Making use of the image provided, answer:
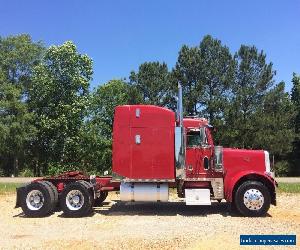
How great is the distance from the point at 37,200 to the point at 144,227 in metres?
4.41

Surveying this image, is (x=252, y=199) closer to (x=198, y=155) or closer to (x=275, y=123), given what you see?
(x=198, y=155)

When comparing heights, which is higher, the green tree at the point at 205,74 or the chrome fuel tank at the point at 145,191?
the green tree at the point at 205,74

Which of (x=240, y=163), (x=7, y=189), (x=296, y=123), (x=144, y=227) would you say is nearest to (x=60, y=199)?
(x=144, y=227)

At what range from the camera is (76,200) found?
15.8 metres

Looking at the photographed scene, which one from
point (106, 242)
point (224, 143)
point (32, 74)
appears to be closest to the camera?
point (106, 242)

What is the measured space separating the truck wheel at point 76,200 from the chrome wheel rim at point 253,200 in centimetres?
499

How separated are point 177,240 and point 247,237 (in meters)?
1.63

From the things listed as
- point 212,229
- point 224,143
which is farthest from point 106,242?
point 224,143

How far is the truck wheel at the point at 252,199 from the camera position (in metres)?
15.4

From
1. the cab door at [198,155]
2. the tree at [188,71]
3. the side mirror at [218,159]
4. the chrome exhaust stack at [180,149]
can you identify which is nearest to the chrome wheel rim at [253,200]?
the side mirror at [218,159]

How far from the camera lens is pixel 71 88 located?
2014 inches

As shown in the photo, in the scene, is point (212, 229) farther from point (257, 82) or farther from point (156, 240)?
point (257, 82)

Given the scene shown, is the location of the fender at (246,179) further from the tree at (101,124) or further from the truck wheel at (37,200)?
the tree at (101,124)

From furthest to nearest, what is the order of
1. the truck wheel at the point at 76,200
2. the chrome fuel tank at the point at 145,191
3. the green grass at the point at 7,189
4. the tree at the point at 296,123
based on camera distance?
the tree at the point at 296,123 → the green grass at the point at 7,189 → the chrome fuel tank at the point at 145,191 → the truck wheel at the point at 76,200
